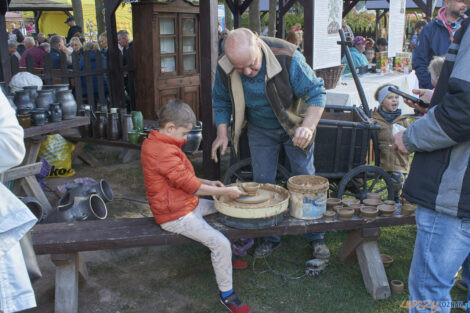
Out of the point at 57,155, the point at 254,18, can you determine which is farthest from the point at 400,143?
the point at 254,18

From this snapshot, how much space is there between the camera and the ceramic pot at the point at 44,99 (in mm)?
4715

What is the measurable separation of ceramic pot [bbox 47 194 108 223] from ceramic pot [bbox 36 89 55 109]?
50.6 inches

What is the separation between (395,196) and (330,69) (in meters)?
2.06

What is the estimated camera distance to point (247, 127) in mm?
3533

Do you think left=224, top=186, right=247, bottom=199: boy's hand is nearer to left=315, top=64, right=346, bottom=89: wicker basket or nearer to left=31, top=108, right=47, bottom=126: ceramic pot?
left=31, top=108, right=47, bottom=126: ceramic pot

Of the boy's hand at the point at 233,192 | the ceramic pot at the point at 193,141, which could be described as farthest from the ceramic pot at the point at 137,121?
the boy's hand at the point at 233,192

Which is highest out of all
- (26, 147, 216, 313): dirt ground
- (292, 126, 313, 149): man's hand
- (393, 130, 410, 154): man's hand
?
(393, 130, 410, 154): man's hand

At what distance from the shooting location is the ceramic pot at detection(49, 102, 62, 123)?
4.68 meters

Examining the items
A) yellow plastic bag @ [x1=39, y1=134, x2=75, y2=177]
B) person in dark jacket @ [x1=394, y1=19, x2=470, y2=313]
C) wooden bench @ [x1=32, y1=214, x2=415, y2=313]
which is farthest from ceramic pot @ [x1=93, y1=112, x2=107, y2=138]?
person in dark jacket @ [x1=394, y1=19, x2=470, y2=313]

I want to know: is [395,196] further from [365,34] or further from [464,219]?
[365,34]

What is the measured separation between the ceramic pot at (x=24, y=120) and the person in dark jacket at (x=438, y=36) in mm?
4052

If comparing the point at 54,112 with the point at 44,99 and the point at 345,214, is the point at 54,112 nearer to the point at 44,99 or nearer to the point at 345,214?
the point at 44,99

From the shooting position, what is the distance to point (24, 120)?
436 centimetres

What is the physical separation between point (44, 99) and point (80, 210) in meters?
1.54
